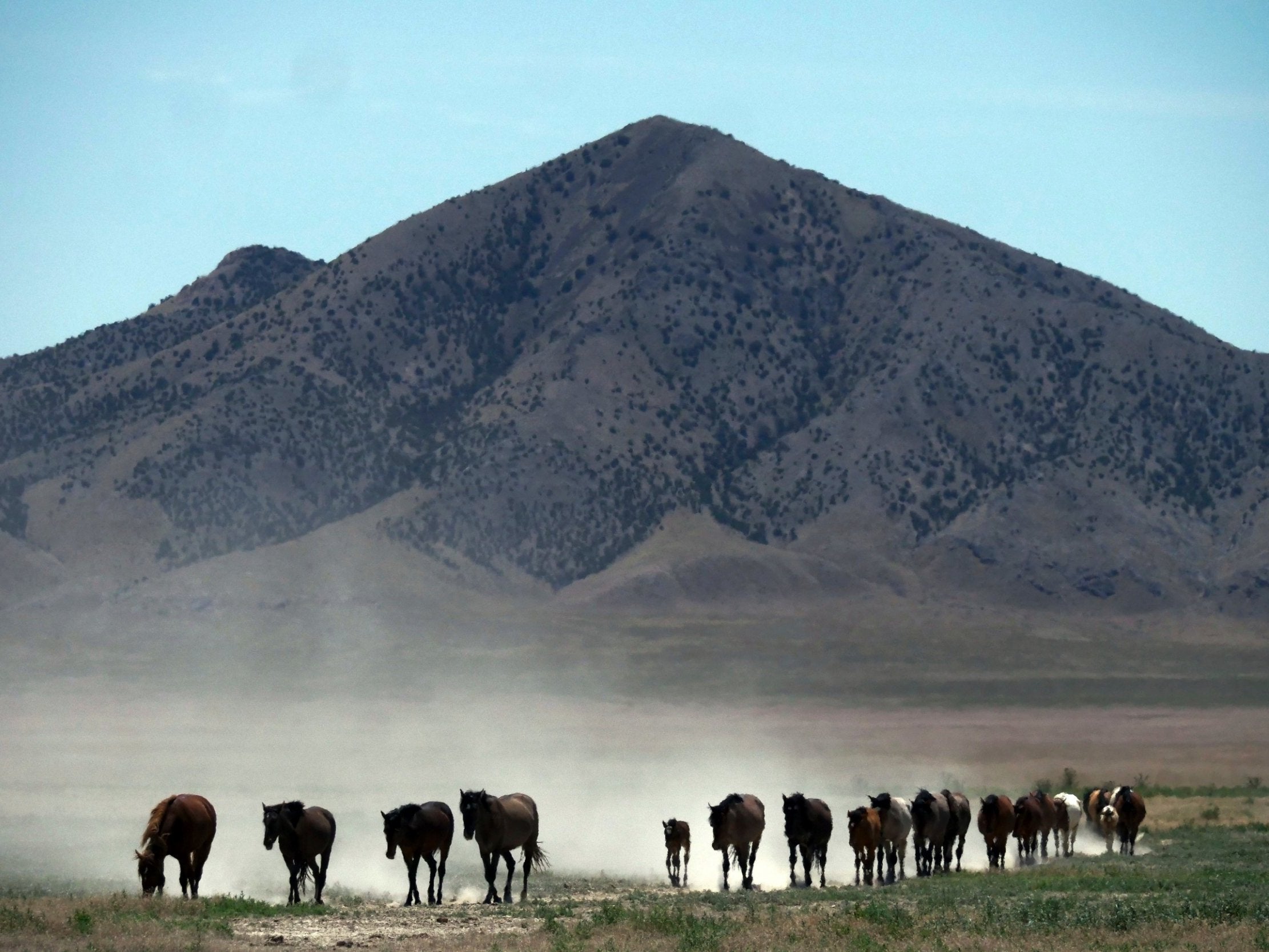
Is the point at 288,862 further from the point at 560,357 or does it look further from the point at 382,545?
the point at 560,357

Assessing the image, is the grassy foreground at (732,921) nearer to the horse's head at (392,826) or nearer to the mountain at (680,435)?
the horse's head at (392,826)

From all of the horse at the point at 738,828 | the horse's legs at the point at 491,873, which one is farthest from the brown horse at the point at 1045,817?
the horse's legs at the point at 491,873

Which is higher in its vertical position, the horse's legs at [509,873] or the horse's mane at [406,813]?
the horse's mane at [406,813]

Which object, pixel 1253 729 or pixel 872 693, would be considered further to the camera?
pixel 872 693

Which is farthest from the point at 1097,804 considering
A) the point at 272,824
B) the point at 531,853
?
the point at 272,824

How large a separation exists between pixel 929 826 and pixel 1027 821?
444 cm

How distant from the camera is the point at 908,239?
7840 inches

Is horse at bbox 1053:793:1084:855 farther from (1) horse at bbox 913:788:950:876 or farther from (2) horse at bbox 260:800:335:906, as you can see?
(2) horse at bbox 260:800:335:906

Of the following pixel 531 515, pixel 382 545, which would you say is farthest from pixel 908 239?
pixel 382 545

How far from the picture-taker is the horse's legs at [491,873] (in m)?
30.9

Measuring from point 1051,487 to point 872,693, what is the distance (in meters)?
50.1

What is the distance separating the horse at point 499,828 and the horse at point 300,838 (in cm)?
257

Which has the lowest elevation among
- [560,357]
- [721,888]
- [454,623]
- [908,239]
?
[721,888]

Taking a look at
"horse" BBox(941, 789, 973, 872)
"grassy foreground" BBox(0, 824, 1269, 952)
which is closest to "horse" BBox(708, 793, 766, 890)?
"grassy foreground" BBox(0, 824, 1269, 952)
